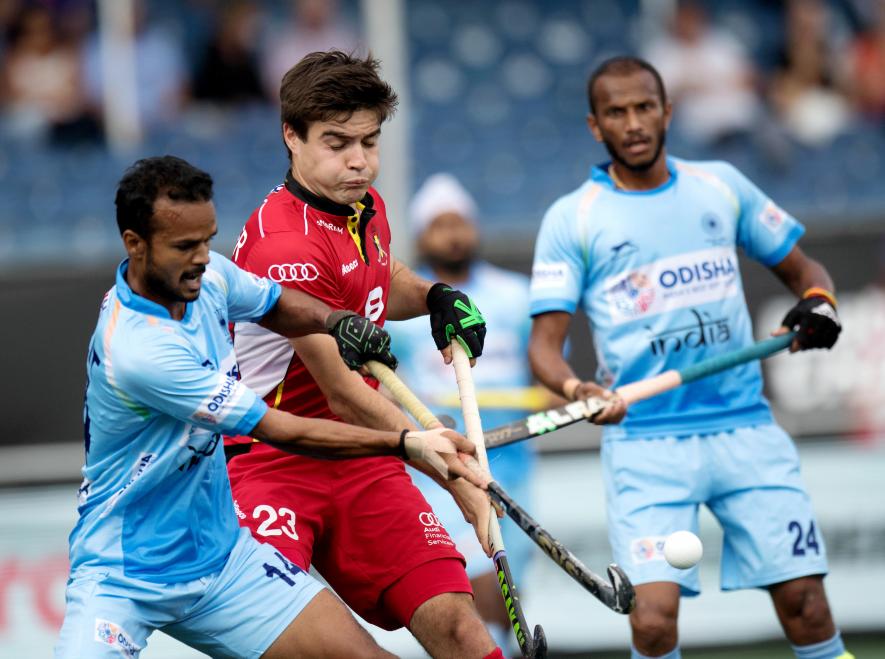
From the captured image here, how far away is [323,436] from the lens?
3873mm

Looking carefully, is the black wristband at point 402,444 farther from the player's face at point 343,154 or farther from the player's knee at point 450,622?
the player's face at point 343,154

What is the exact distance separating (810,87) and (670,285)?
5.83 m

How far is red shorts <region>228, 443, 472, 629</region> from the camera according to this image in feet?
13.7

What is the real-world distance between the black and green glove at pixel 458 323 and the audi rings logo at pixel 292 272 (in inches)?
16.0

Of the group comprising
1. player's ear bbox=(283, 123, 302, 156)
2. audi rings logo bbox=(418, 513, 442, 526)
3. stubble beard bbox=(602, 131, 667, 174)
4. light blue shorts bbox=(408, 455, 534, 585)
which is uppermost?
player's ear bbox=(283, 123, 302, 156)

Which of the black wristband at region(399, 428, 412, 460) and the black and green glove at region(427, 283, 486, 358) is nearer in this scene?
the black wristband at region(399, 428, 412, 460)

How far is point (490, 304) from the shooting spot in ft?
23.3

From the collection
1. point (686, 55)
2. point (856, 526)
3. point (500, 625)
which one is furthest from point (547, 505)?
point (686, 55)

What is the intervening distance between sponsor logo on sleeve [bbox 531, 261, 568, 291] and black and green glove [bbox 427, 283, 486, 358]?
0.75 meters

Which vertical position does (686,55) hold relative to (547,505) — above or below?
above

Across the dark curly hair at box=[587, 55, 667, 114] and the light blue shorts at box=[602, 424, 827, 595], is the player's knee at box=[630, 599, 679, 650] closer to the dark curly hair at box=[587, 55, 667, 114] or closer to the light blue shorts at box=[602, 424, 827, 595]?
the light blue shorts at box=[602, 424, 827, 595]

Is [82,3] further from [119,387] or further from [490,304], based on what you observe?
[119,387]

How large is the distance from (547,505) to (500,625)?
1135mm

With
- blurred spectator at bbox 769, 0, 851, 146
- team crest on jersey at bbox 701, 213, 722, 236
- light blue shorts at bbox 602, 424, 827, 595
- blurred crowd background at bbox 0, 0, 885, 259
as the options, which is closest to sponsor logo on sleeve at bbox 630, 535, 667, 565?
light blue shorts at bbox 602, 424, 827, 595
